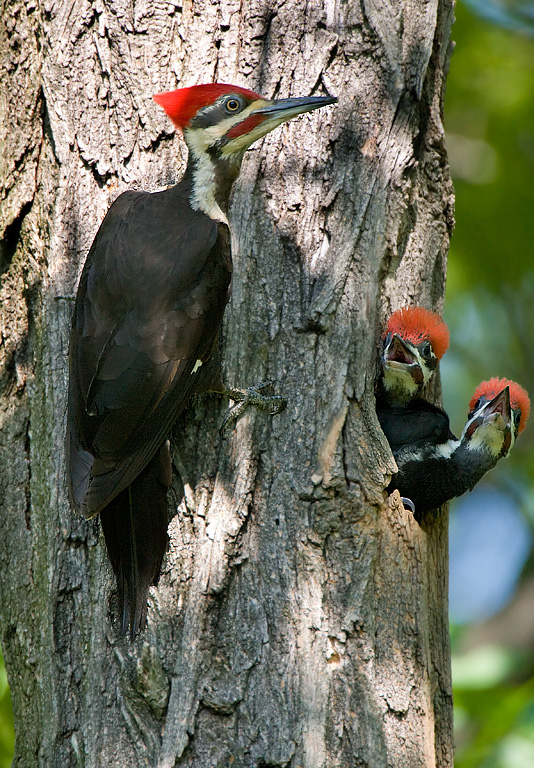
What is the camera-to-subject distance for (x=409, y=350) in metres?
2.77

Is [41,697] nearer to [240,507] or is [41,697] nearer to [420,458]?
[240,507]

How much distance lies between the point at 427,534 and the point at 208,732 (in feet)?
3.35

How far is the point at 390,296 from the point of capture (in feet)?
9.39

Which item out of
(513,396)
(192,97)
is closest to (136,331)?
(192,97)

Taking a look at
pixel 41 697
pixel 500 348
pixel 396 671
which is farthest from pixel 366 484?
pixel 500 348

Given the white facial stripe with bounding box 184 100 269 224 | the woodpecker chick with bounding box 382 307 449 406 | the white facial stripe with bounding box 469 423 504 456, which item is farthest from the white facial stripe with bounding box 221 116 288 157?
the white facial stripe with bounding box 469 423 504 456

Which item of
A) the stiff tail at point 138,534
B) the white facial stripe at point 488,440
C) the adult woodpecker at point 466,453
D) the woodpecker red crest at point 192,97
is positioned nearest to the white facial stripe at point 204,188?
the woodpecker red crest at point 192,97

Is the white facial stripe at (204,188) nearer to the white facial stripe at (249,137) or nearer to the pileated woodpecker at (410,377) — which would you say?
the white facial stripe at (249,137)

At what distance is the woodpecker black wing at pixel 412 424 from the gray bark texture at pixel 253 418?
0.31m

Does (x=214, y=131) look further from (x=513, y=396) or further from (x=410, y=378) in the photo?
(x=513, y=396)

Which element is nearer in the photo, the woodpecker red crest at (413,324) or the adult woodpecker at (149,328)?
the adult woodpecker at (149,328)

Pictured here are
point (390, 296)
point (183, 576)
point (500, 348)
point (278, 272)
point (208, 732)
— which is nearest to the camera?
point (208, 732)

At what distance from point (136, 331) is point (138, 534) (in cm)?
64

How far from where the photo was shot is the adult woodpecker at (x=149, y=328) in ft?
7.75
